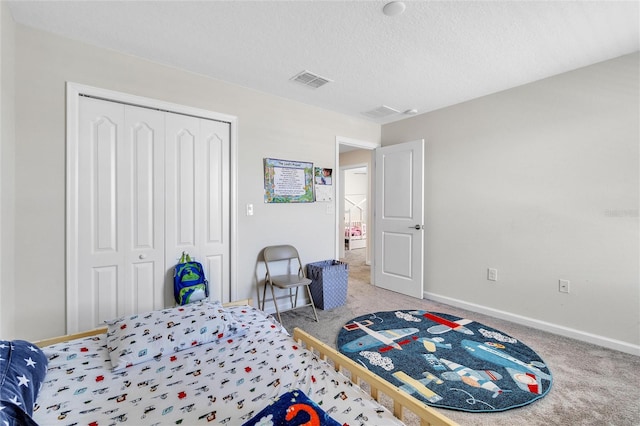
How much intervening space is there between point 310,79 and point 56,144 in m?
2.15

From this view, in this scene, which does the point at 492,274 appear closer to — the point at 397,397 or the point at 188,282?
the point at 397,397

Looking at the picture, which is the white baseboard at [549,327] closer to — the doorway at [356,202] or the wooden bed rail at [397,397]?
the doorway at [356,202]

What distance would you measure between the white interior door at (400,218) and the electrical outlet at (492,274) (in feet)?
2.48

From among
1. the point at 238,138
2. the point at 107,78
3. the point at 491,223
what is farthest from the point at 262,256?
the point at 491,223

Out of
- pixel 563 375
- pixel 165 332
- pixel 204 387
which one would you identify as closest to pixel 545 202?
pixel 563 375

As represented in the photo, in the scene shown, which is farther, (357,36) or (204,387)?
(357,36)

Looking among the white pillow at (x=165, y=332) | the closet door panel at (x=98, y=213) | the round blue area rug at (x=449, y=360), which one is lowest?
the round blue area rug at (x=449, y=360)

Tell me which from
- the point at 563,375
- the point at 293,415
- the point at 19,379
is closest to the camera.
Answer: the point at 293,415

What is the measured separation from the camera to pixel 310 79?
9.15 feet

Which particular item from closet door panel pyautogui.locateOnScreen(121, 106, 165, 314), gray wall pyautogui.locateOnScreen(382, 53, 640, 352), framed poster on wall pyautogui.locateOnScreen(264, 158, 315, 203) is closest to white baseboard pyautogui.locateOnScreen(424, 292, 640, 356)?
gray wall pyautogui.locateOnScreen(382, 53, 640, 352)

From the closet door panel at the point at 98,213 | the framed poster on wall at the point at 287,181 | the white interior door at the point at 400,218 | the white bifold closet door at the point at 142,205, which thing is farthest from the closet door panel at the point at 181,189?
the white interior door at the point at 400,218

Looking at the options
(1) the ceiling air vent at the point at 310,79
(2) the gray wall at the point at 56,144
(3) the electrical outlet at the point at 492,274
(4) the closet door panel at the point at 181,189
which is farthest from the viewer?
(3) the electrical outlet at the point at 492,274

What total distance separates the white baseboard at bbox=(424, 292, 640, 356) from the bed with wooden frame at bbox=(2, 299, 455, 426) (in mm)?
2431

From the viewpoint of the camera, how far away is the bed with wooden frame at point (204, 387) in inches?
40.4
